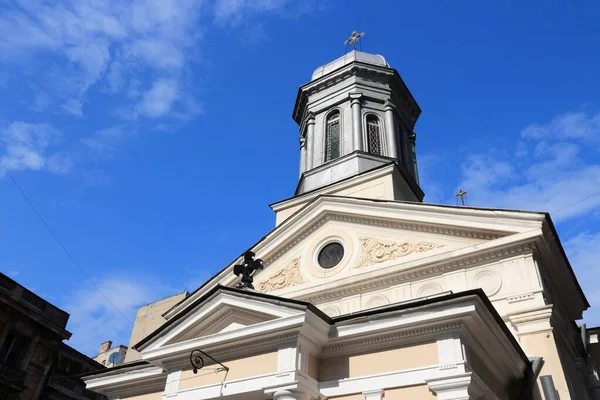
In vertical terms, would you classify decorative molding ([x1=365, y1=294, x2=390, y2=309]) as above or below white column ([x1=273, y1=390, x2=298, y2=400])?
above

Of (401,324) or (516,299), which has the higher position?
(516,299)

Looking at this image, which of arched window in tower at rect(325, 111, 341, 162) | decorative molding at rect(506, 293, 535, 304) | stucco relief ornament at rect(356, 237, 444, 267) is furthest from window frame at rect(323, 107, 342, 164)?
decorative molding at rect(506, 293, 535, 304)

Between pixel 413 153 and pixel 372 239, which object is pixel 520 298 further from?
pixel 413 153

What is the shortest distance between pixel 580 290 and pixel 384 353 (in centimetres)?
974

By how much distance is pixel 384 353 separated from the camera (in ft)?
27.4

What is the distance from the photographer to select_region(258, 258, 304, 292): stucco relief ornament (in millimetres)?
15898

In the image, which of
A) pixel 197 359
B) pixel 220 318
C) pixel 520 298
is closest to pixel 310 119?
pixel 520 298

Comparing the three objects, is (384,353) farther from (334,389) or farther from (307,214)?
(307,214)

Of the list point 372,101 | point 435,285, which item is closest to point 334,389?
point 435,285

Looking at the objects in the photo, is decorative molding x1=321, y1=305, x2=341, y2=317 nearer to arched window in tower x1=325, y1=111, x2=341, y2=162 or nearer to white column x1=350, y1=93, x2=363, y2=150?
white column x1=350, y1=93, x2=363, y2=150

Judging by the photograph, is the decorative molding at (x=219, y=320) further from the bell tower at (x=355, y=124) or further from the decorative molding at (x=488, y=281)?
the bell tower at (x=355, y=124)

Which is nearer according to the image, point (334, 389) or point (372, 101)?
point (334, 389)

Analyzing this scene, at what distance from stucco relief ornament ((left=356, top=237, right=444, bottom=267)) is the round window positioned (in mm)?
727

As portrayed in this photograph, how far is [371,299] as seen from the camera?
14391mm
